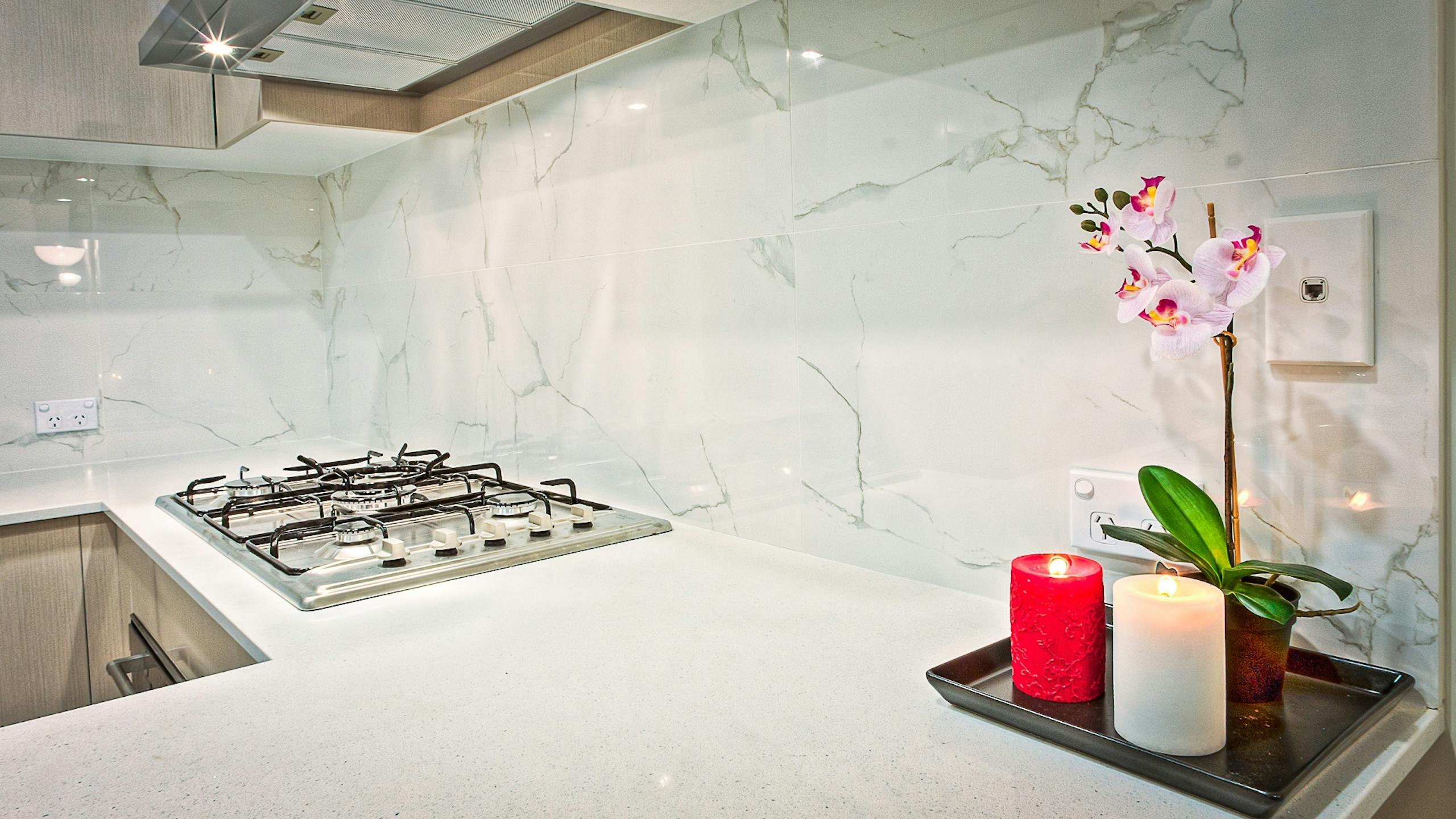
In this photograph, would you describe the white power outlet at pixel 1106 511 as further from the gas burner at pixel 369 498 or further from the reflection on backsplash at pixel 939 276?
the gas burner at pixel 369 498

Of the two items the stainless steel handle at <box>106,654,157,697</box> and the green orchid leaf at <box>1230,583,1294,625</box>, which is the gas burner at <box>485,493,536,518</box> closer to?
the stainless steel handle at <box>106,654,157,697</box>

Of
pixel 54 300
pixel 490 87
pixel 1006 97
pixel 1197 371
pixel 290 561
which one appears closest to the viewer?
pixel 1197 371

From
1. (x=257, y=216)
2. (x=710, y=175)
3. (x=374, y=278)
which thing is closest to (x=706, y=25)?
(x=710, y=175)

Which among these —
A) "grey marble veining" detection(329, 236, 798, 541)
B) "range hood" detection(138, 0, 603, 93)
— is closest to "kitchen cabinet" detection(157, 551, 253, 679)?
"grey marble veining" detection(329, 236, 798, 541)

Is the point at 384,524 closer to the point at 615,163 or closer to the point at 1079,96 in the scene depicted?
the point at 615,163

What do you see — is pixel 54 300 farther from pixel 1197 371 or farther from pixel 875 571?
pixel 1197 371

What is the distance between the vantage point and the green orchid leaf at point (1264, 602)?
2.33ft

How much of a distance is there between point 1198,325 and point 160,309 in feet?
8.09

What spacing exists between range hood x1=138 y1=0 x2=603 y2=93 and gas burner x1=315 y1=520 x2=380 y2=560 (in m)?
0.72

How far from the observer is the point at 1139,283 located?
814 mm

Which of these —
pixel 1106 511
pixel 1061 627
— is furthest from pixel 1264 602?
pixel 1106 511

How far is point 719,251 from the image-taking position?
142 centimetres

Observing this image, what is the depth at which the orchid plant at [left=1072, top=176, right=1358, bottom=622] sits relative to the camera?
75cm

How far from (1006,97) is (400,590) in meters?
0.95
